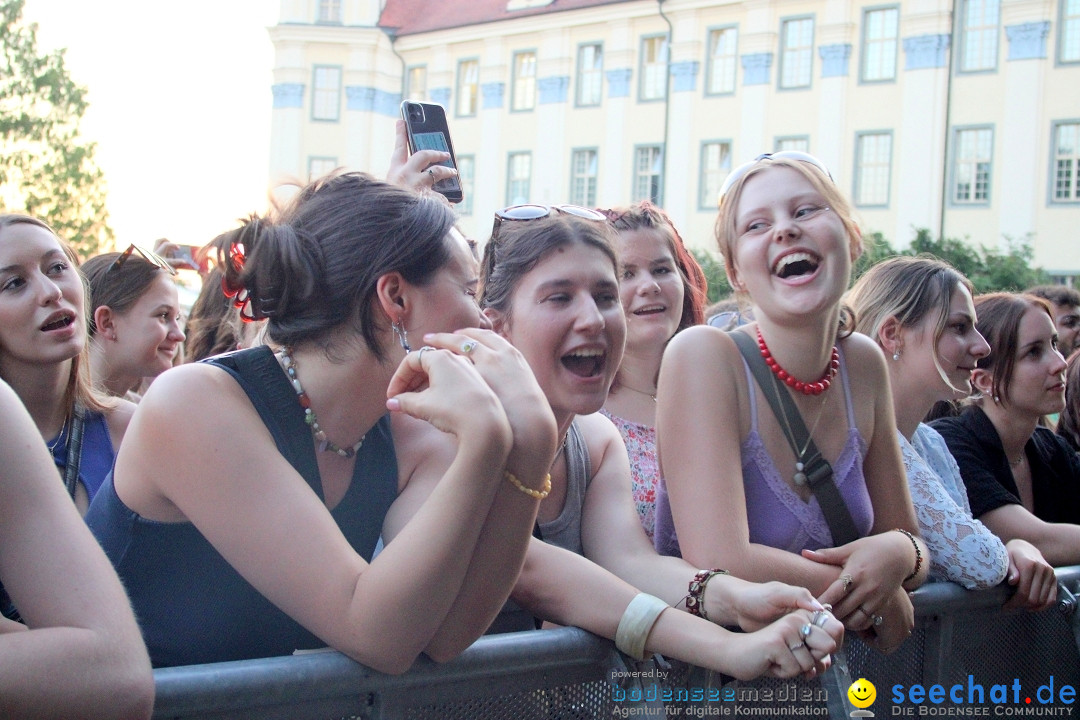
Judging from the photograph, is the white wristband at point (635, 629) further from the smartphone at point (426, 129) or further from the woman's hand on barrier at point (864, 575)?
the smartphone at point (426, 129)

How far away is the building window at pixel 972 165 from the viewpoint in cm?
3005

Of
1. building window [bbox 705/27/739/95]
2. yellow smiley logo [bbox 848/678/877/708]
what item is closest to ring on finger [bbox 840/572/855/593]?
yellow smiley logo [bbox 848/678/877/708]

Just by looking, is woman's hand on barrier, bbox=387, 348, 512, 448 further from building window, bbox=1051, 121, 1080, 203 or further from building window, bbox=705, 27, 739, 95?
building window, bbox=705, 27, 739, 95

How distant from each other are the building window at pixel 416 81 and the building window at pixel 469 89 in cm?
204

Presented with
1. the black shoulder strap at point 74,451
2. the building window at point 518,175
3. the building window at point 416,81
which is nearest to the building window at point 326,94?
the building window at point 416,81

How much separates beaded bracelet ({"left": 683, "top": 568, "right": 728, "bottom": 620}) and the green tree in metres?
32.4

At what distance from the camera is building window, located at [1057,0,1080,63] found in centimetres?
2894

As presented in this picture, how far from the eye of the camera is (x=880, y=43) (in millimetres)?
31859

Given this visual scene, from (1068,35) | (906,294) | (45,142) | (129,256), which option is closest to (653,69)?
(1068,35)

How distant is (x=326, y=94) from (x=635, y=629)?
43.3m

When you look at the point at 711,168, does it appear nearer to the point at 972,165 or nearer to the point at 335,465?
the point at 972,165

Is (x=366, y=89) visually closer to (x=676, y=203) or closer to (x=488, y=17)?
(x=488, y=17)

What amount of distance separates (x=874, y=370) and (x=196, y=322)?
10.7 ft

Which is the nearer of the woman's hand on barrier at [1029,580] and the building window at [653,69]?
the woman's hand on barrier at [1029,580]
